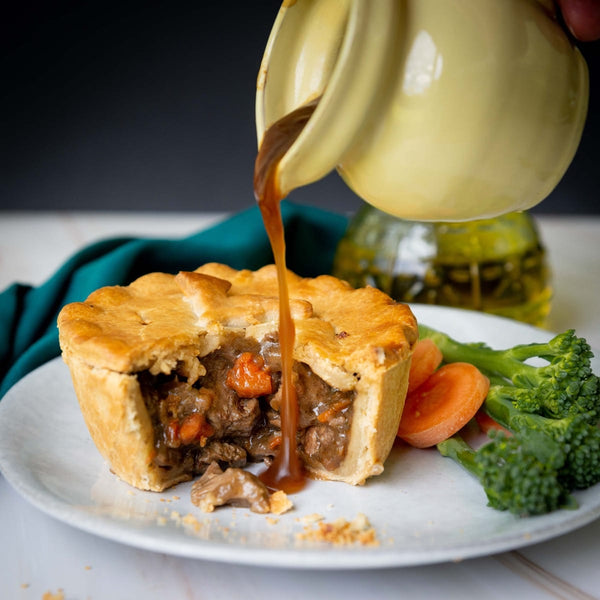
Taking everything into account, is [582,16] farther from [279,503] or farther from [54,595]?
[54,595]

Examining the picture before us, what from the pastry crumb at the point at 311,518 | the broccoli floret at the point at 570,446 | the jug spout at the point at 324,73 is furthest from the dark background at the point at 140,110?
the pastry crumb at the point at 311,518

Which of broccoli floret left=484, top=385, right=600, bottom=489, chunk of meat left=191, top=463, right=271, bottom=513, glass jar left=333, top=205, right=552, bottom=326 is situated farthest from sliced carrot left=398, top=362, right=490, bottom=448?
glass jar left=333, top=205, right=552, bottom=326

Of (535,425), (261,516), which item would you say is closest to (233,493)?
(261,516)

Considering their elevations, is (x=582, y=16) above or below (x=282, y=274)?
above

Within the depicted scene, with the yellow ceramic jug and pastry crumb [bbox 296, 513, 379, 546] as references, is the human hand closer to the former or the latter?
the yellow ceramic jug

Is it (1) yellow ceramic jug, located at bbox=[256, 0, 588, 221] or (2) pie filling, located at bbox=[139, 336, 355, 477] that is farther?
(2) pie filling, located at bbox=[139, 336, 355, 477]
